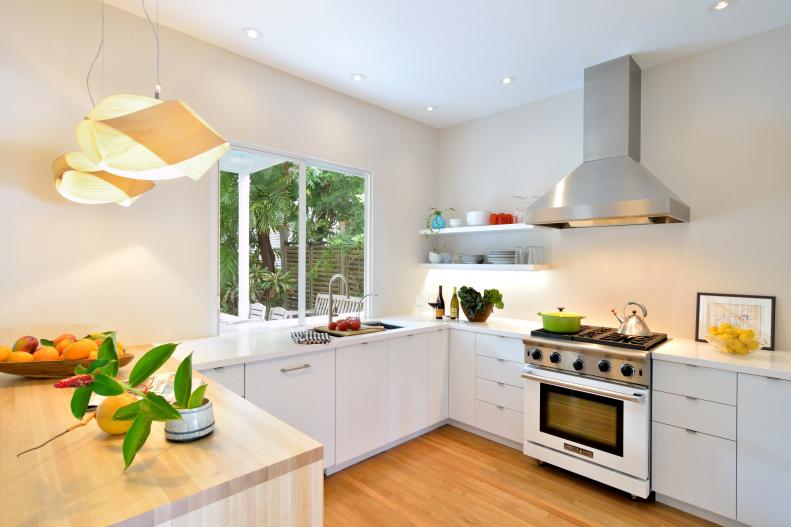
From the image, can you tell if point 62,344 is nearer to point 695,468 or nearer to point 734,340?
point 695,468

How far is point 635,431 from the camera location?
2404mm

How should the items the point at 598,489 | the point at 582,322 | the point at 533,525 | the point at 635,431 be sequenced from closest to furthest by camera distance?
1. the point at 533,525
2. the point at 635,431
3. the point at 598,489
4. the point at 582,322

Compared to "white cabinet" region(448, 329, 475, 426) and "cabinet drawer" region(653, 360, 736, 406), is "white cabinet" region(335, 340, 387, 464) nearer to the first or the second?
"white cabinet" region(448, 329, 475, 426)

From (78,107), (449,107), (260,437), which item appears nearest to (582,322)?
(449,107)

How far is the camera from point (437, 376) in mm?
3381

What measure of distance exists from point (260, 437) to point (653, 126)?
10.8 ft

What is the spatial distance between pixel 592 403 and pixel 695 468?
0.58 metres

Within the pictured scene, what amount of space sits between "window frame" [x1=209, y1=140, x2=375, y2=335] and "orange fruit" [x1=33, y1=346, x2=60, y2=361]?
3.51 ft

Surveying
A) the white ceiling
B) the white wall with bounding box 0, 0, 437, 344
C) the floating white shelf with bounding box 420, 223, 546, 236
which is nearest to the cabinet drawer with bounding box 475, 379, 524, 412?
the floating white shelf with bounding box 420, 223, 546, 236

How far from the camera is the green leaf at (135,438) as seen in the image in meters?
0.91

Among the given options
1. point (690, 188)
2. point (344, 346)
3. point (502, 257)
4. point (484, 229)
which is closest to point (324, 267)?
point (344, 346)

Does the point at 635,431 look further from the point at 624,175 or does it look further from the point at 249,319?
the point at 249,319

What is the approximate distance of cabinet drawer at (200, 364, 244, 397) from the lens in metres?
2.11

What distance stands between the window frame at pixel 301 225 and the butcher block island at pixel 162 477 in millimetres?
1531
